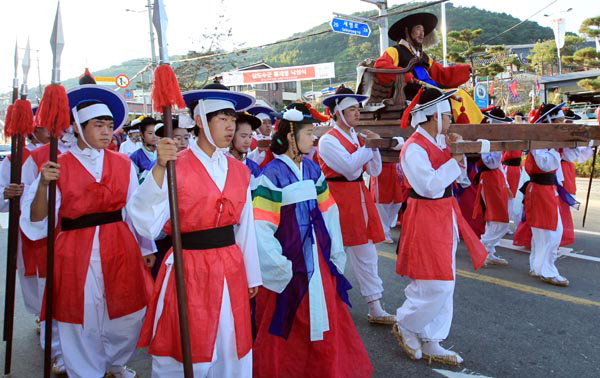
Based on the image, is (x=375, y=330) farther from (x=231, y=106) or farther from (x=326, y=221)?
(x=231, y=106)

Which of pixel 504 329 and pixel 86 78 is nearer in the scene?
pixel 86 78

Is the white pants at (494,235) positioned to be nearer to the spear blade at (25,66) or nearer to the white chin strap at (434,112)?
the white chin strap at (434,112)

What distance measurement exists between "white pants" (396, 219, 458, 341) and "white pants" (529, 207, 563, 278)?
2289 millimetres

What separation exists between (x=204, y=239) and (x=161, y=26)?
1066 millimetres

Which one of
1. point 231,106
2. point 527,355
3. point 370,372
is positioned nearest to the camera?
point 231,106

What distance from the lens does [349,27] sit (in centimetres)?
1521

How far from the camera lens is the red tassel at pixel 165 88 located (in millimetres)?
2246

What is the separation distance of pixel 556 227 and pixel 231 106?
14.0 feet

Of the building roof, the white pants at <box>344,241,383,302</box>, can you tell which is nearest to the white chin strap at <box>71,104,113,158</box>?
the white pants at <box>344,241,383,302</box>

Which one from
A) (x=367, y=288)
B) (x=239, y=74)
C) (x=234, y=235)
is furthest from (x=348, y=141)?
(x=239, y=74)

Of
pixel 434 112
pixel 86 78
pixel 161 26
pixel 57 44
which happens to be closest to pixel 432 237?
pixel 434 112

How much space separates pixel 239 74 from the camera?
43156 mm

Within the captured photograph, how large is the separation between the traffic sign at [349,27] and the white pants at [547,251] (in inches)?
424

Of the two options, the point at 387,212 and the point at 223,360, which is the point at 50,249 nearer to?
the point at 223,360
